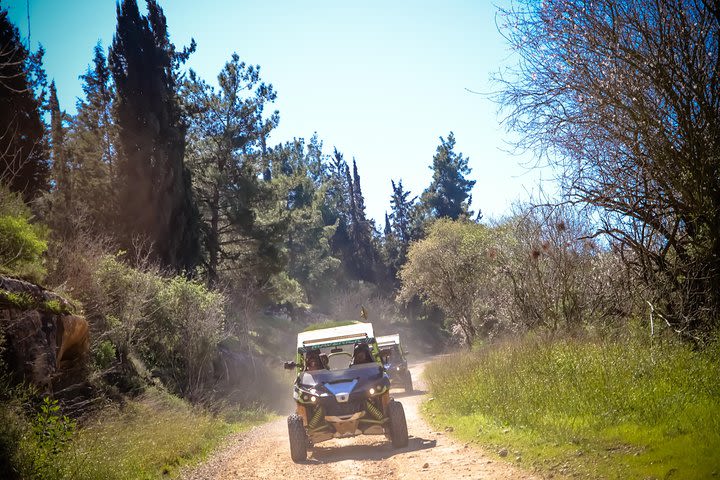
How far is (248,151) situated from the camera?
134 feet

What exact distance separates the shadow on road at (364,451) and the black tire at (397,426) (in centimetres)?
15

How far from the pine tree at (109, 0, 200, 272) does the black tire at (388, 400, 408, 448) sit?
19.3m

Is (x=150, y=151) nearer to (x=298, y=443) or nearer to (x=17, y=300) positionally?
(x=17, y=300)

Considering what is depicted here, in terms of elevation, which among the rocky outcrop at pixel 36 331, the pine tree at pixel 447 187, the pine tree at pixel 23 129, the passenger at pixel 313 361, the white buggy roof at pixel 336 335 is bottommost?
the passenger at pixel 313 361

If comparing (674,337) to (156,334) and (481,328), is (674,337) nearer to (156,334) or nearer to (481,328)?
(156,334)

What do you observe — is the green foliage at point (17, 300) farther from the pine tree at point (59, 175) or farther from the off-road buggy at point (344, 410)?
the pine tree at point (59, 175)

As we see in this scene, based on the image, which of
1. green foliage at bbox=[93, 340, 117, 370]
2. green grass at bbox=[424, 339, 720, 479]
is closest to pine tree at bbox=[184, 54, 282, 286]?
green foliage at bbox=[93, 340, 117, 370]

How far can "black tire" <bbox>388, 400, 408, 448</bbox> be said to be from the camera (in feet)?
37.6

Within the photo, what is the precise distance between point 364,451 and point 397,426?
1026 millimetres

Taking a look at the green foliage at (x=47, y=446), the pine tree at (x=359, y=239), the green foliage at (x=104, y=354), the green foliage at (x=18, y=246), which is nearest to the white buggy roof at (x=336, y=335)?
the green foliage at (x=47, y=446)

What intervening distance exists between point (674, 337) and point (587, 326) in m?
5.79

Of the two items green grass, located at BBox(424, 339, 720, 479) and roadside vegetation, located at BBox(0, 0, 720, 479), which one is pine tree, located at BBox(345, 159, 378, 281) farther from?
green grass, located at BBox(424, 339, 720, 479)

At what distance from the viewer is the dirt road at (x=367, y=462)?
8859 mm

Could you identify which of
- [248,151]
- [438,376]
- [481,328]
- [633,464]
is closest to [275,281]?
[248,151]
